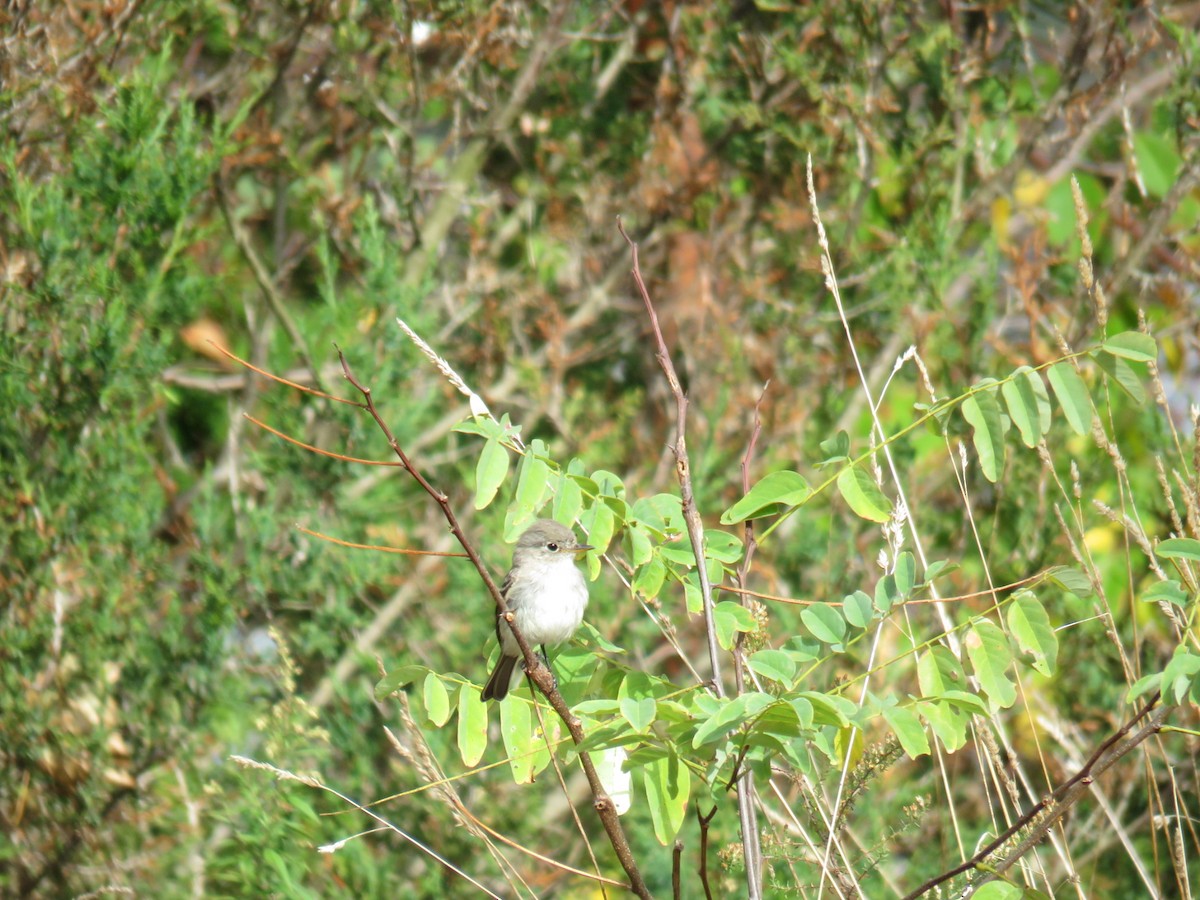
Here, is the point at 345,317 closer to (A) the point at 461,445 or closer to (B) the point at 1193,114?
(A) the point at 461,445

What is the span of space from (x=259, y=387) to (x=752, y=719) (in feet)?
11.8

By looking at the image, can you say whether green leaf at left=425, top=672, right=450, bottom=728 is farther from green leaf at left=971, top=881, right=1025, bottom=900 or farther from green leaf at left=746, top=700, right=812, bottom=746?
green leaf at left=971, top=881, right=1025, bottom=900

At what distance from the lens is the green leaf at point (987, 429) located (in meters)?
1.97

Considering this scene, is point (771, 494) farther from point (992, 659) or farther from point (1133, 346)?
point (1133, 346)

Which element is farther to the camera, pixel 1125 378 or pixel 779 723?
pixel 1125 378

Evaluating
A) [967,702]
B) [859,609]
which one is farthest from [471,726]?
[967,702]

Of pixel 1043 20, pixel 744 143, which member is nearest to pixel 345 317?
pixel 744 143

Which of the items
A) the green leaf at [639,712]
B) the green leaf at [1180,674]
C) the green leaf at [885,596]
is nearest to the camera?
the green leaf at [1180,674]

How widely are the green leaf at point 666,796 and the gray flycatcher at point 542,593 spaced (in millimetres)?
1064

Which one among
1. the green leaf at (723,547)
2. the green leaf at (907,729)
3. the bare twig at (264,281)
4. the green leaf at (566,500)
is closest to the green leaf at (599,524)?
the green leaf at (566,500)

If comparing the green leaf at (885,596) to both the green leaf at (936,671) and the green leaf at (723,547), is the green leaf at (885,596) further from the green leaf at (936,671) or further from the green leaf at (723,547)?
the green leaf at (723,547)

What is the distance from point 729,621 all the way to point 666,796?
306mm

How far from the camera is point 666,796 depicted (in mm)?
1995

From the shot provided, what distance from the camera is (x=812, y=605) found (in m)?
2.02
